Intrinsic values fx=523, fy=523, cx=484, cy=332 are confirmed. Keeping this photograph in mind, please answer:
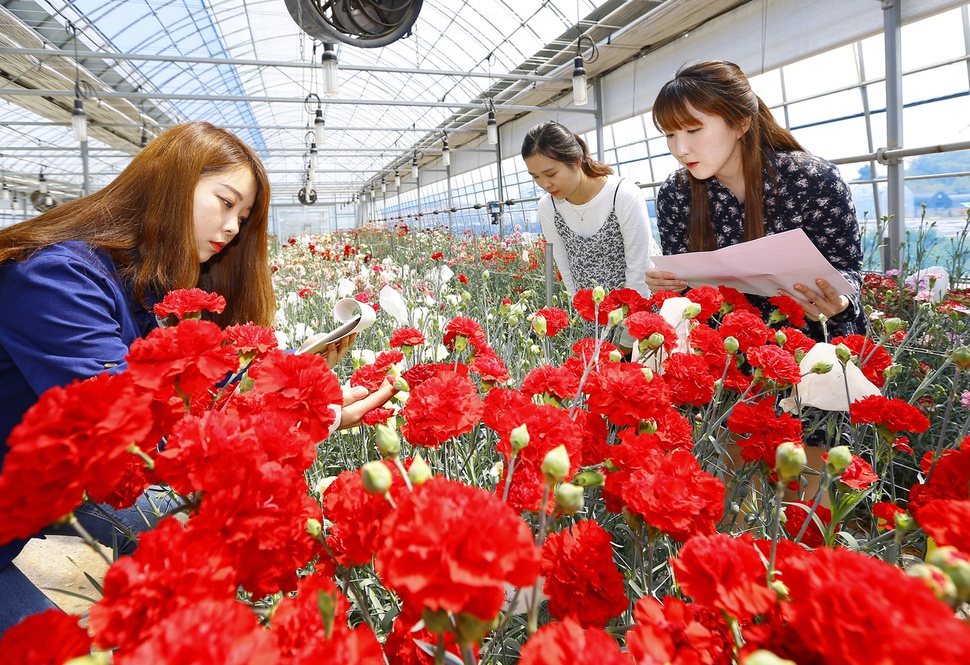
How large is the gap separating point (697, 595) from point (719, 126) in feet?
3.02

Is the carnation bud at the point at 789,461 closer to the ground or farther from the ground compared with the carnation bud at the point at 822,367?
closer to the ground

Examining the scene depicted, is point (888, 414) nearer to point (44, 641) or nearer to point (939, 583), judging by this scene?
point (939, 583)

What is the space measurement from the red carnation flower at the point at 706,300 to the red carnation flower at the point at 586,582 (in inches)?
23.4

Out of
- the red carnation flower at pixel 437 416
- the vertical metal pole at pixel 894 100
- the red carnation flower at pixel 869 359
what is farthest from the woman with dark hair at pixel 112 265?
the vertical metal pole at pixel 894 100

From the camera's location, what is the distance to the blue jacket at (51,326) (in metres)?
0.73

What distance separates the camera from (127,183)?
0.93 metres

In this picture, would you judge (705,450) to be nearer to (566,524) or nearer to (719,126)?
(566,524)

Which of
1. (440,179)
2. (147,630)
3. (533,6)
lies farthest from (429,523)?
(440,179)

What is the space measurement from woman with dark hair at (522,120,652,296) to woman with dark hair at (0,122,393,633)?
0.83 m

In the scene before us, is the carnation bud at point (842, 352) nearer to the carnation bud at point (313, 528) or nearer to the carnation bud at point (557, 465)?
the carnation bud at point (557, 465)

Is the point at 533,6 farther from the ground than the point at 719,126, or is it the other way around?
the point at 533,6

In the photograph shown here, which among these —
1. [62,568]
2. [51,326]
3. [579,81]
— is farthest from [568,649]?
[579,81]

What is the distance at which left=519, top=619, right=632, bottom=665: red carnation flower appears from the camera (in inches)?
9.2

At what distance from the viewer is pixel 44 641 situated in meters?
0.24
